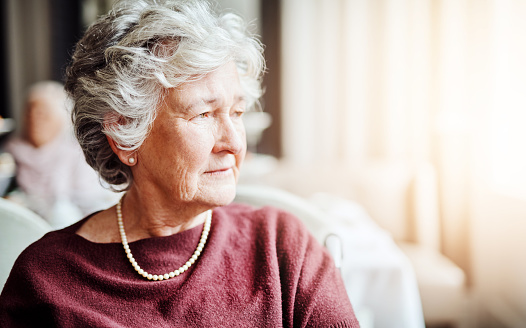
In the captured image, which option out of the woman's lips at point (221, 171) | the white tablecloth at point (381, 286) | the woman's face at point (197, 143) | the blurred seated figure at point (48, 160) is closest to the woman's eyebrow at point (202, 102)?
the woman's face at point (197, 143)

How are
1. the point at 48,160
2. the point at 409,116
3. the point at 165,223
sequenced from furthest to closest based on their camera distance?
the point at 409,116, the point at 48,160, the point at 165,223

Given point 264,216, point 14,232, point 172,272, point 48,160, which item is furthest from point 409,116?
point 14,232

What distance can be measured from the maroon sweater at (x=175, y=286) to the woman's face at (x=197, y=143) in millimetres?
134

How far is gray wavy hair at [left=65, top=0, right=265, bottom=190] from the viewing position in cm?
85

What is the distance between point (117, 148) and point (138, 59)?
0.21m

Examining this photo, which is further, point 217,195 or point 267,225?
point 267,225

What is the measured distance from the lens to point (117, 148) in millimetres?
925

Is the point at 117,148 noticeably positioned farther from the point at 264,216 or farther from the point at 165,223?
the point at 264,216

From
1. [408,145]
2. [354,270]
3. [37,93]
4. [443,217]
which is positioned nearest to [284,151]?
[408,145]

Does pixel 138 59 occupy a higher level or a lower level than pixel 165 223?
higher

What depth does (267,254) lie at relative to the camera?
936 millimetres

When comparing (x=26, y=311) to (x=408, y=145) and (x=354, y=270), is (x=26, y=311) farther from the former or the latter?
(x=408, y=145)

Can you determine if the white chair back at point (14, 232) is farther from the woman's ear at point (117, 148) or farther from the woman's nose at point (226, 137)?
the woman's nose at point (226, 137)

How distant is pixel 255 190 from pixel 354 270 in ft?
1.87
